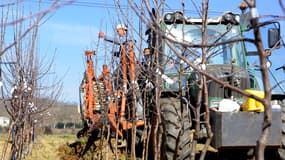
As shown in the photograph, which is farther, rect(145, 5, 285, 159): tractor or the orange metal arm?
the orange metal arm

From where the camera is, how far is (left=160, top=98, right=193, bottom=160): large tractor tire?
7594 mm

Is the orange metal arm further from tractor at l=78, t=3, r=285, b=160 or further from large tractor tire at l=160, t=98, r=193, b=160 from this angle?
large tractor tire at l=160, t=98, r=193, b=160

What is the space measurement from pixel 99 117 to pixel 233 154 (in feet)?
11.4

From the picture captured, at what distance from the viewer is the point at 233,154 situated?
9.45m

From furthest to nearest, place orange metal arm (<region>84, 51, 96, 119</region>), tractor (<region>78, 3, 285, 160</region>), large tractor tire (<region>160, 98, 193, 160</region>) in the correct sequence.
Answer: orange metal arm (<region>84, 51, 96, 119</region>)
large tractor tire (<region>160, 98, 193, 160</region>)
tractor (<region>78, 3, 285, 160</region>)

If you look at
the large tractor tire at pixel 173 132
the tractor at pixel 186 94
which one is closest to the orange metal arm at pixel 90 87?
the tractor at pixel 186 94

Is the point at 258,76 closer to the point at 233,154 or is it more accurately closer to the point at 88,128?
the point at 233,154

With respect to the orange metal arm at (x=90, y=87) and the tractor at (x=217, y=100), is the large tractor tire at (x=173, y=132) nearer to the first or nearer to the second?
the tractor at (x=217, y=100)

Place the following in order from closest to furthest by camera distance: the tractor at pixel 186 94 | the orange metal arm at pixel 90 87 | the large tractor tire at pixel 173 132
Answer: the tractor at pixel 186 94
the large tractor tire at pixel 173 132
the orange metal arm at pixel 90 87

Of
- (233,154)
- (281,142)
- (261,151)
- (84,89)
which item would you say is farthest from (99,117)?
(261,151)

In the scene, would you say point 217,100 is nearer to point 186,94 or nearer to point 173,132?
point 186,94

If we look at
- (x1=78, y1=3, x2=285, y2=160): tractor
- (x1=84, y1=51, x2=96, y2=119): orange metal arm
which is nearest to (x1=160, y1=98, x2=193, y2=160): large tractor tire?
→ (x1=78, y1=3, x2=285, y2=160): tractor

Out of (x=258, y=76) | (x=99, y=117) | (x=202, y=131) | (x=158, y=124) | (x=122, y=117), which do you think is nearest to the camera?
(x=158, y=124)

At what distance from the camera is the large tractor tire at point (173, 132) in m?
7.59
